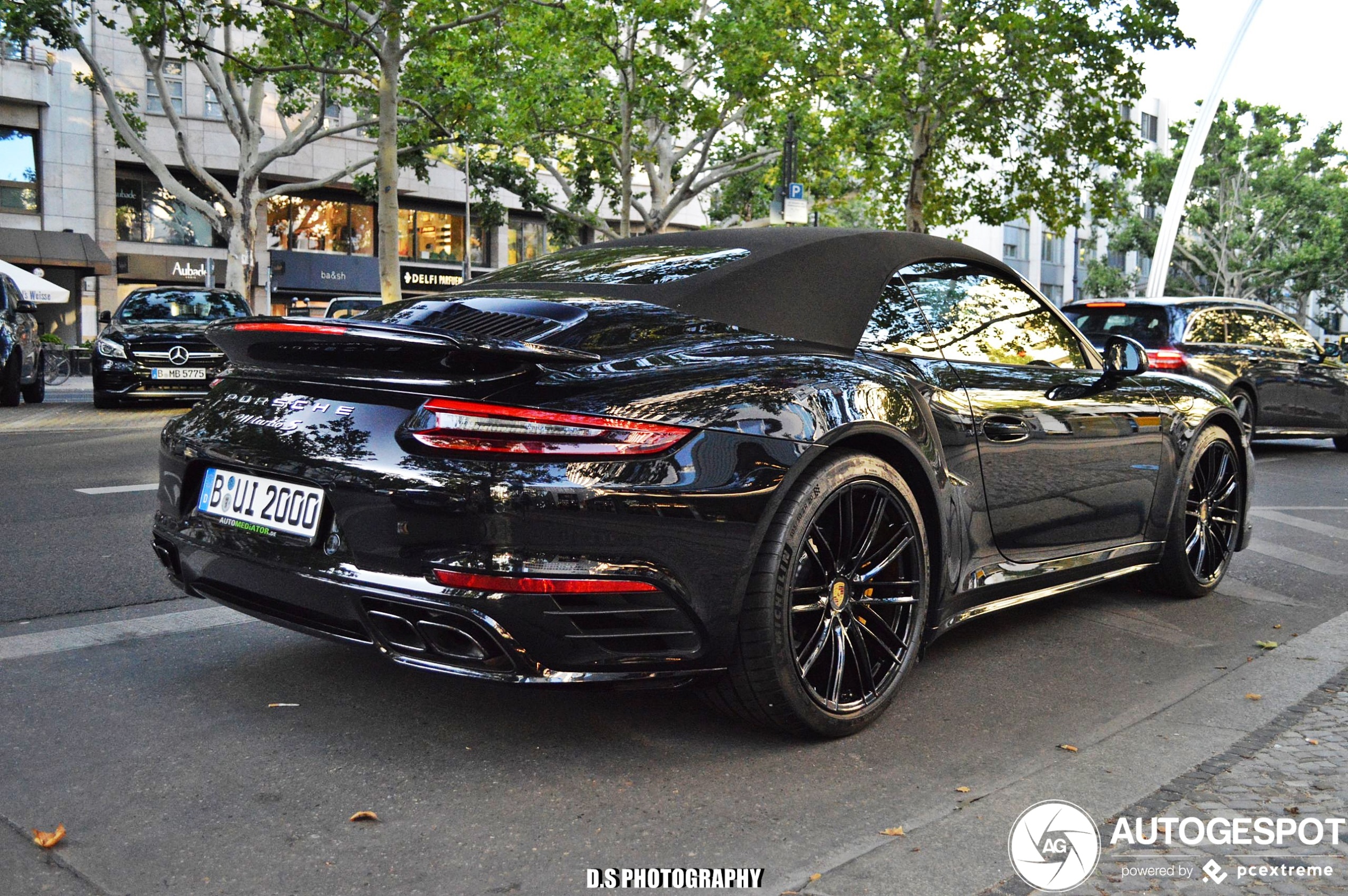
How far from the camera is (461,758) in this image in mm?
3188

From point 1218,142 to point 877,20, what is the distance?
34895 mm

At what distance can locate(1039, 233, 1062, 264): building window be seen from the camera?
231 ft

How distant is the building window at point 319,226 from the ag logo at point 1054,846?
135 feet

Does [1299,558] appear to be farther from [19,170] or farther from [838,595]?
[19,170]

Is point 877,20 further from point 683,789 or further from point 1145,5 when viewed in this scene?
point 683,789

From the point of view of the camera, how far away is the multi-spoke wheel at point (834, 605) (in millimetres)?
3143

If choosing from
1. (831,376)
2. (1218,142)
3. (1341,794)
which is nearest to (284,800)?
(831,376)

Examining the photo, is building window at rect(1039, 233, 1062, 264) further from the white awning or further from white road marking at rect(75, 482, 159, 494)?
white road marking at rect(75, 482, 159, 494)

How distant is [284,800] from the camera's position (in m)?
2.87

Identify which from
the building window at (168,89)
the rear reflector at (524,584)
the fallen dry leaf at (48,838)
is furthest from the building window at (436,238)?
the fallen dry leaf at (48,838)

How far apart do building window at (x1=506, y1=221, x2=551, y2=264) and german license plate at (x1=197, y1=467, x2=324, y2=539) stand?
45103 millimetres

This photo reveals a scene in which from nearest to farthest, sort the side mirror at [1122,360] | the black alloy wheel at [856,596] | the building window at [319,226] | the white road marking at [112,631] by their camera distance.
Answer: the black alloy wheel at [856,596]
the white road marking at [112,631]
the side mirror at [1122,360]
the building window at [319,226]

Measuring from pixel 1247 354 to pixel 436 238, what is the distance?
3780 cm

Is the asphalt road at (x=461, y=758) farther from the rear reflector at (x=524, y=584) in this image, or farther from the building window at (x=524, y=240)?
the building window at (x=524, y=240)
